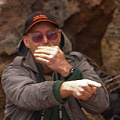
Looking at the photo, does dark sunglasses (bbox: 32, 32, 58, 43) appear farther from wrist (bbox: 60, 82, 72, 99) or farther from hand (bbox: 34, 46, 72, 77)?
wrist (bbox: 60, 82, 72, 99)

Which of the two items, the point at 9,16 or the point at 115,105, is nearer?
the point at 9,16

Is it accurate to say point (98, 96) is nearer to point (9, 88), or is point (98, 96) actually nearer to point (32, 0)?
point (9, 88)

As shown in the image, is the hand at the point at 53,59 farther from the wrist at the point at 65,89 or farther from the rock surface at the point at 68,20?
the rock surface at the point at 68,20

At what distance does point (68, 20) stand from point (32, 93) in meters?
2.30

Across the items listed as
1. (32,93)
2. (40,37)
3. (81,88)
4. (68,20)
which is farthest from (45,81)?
(68,20)

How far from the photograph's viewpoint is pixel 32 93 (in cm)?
165

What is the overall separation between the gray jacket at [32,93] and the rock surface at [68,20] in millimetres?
903

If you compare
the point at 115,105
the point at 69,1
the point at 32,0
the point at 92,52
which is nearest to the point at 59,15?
the point at 69,1

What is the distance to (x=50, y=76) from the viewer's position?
6.82 ft

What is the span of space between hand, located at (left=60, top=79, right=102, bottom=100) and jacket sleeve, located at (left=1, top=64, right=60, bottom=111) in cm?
15

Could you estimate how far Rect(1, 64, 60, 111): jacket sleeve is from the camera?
1595 millimetres

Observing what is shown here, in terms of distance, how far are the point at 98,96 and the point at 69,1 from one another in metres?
2.24

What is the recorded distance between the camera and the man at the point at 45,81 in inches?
63.1

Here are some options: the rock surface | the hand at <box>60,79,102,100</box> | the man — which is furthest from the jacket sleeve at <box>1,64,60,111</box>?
the rock surface
